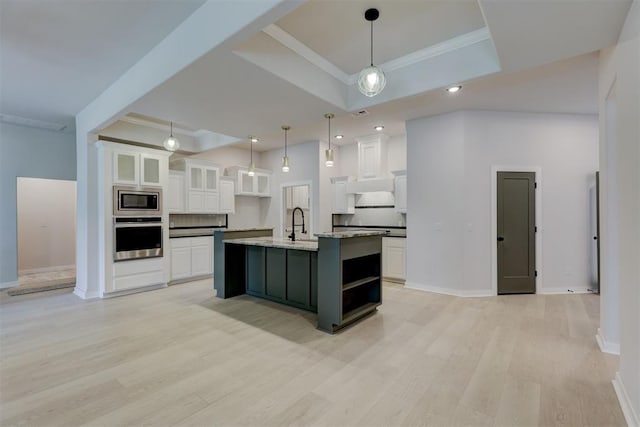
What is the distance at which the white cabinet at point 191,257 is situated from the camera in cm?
556

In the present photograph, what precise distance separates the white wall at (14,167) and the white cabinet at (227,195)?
311 centimetres

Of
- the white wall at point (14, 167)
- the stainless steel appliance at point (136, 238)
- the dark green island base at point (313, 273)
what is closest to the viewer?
the dark green island base at point (313, 273)

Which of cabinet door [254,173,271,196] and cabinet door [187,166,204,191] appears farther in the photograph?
cabinet door [254,173,271,196]

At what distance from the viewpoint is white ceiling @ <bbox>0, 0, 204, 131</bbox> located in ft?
8.00

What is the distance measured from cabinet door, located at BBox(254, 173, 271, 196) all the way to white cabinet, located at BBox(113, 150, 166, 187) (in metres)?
2.25

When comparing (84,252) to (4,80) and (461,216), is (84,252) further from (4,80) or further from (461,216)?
(461,216)

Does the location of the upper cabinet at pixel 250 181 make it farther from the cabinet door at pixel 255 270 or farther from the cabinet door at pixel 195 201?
the cabinet door at pixel 255 270

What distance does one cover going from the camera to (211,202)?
6.22 m

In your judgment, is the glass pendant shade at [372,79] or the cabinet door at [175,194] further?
the cabinet door at [175,194]

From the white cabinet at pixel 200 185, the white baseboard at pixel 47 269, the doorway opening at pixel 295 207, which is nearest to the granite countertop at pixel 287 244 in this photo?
the white cabinet at pixel 200 185

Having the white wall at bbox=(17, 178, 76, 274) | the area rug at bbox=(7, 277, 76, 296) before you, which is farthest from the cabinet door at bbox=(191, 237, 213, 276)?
the white wall at bbox=(17, 178, 76, 274)

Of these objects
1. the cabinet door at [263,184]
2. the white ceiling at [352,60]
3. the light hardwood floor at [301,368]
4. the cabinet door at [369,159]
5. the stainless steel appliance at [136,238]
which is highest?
the white ceiling at [352,60]

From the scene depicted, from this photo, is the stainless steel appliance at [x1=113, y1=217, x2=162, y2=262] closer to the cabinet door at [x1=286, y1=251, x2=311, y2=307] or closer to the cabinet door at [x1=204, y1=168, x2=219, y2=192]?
the cabinet door at [x1=204, y1=168, x2=219, y2=192]

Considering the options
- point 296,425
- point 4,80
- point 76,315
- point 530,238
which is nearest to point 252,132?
point 4,80
